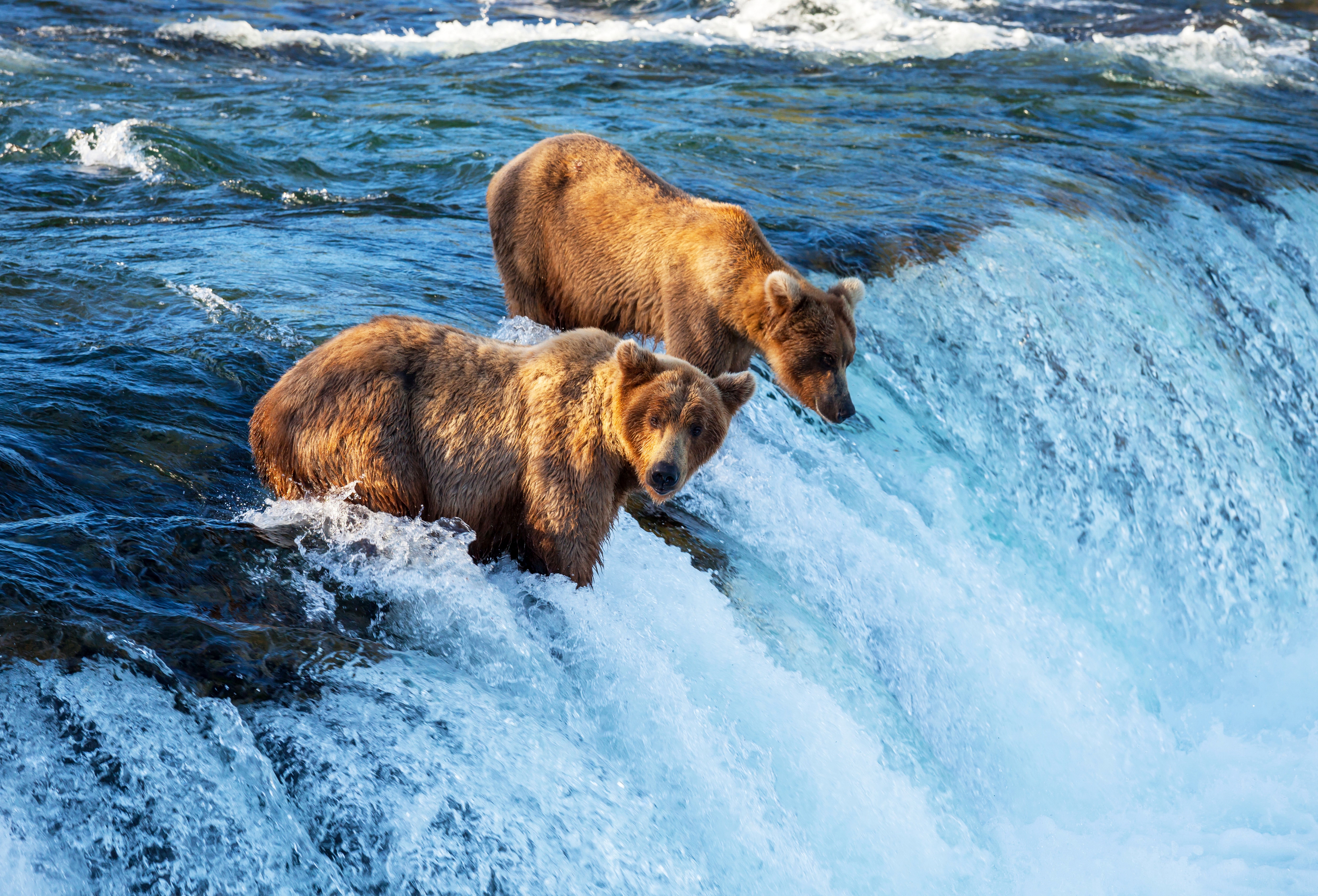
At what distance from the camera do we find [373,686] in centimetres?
385

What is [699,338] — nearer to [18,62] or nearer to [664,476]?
[664,476]

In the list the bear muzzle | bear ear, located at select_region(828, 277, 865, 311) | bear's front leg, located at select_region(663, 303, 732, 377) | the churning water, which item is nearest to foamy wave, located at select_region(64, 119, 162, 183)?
the churning water

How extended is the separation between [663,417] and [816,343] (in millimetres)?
2195

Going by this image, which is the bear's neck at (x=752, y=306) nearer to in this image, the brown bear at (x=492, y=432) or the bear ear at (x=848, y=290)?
the bear ear at (x=848, y=290)

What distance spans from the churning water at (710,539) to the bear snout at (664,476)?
52 cm

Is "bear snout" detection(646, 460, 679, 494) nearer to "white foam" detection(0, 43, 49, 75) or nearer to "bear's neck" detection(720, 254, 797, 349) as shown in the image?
"bear's neck" detection(720, 254, 797, 349)

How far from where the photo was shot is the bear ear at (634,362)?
4371 millimetres

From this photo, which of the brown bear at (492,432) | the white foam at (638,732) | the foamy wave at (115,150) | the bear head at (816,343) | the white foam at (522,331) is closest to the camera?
the white foam at (638,732)

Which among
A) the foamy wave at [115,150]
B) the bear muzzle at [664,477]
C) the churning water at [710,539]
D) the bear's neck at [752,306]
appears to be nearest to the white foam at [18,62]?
the churning water at [710,539]

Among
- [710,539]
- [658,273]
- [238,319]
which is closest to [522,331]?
[658,273]

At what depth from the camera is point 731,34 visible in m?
17.5

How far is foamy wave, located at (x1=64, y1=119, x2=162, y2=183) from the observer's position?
9.78 metres

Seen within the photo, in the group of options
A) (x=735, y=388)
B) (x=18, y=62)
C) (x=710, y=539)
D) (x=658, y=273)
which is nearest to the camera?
(x=735, y=388)

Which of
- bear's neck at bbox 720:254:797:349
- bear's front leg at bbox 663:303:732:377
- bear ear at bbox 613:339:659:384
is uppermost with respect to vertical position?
bear ear at bbox 613:339:659:384
